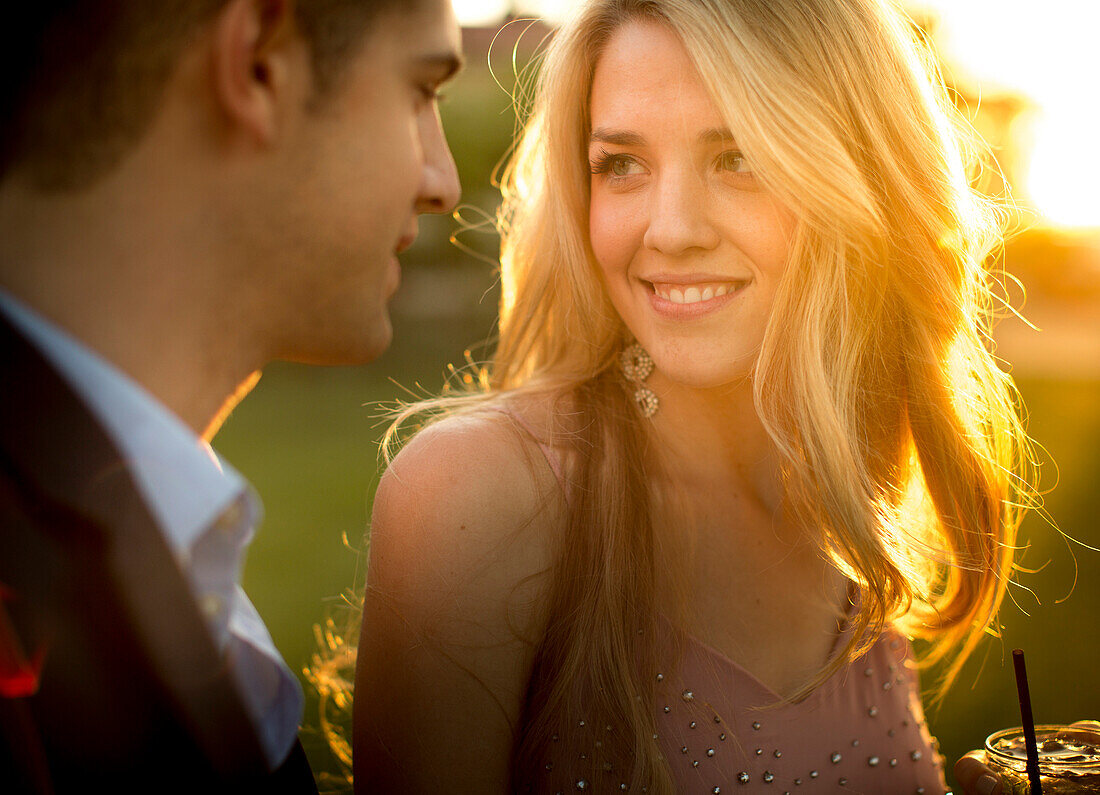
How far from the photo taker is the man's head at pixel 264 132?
101 cm

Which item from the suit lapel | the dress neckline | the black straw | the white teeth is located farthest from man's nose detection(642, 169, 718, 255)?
the suit lapel

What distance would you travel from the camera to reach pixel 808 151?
A: 2.15 metres

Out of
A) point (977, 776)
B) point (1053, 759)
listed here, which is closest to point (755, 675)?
point (977, 776)

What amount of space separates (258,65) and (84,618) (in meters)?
0.70

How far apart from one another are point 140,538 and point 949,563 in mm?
2105

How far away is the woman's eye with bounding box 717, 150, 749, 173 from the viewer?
2211mm

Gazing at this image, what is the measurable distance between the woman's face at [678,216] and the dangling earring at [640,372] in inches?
8.5

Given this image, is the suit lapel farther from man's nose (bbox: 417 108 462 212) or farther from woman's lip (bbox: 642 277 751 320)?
woman's lip (bbox: 642 277 751 320)

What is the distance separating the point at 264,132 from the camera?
1.13 metres

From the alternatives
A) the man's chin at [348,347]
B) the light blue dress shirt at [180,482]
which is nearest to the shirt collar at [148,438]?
the light blue dress shirt at [180,482]

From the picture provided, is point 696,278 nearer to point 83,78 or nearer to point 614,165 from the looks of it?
point 614,165

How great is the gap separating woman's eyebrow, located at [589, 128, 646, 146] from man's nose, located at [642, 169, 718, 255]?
0.40 ft

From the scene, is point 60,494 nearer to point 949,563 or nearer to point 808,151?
point 808,151

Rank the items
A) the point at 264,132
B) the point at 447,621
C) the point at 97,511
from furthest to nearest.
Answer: the point at 447,621
the point at 264,132
the point at 97,511
